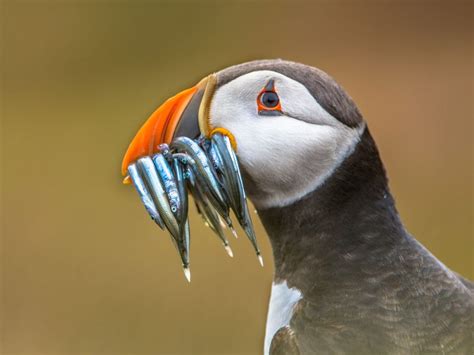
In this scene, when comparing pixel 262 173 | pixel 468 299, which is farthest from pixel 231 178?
pixel 468 299

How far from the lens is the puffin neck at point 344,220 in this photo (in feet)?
9.27

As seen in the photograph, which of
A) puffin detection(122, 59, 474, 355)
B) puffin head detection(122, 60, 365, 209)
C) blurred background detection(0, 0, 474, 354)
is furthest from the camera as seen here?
blurred background detection(0, 0, 474, 354)

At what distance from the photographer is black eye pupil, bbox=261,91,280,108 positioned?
277 centimetres

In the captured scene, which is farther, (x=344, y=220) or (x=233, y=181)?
(x=344, y=220)

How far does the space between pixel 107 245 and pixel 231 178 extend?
5.36 metres

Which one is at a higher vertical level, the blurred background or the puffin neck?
the puffin neck

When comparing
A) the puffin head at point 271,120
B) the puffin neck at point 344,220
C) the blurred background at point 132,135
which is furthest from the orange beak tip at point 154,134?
the blurred background at point 132,135

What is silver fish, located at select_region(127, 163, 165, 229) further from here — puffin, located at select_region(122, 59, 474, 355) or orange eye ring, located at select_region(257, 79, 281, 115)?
orange eye ring, located at select_region(257, 79, 281, 115)

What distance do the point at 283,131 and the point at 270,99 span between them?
0.10m

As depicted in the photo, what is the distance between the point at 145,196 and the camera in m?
2.68

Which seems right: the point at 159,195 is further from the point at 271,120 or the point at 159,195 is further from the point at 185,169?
the point at 271,120

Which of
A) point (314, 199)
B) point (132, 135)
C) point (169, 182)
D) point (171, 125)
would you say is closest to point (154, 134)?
point (171, 125)

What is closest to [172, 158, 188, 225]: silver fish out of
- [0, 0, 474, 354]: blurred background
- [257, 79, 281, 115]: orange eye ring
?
[257, 79, 281, 115]: orange eye ring

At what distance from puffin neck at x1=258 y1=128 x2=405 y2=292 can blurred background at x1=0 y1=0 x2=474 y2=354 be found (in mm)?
3548
